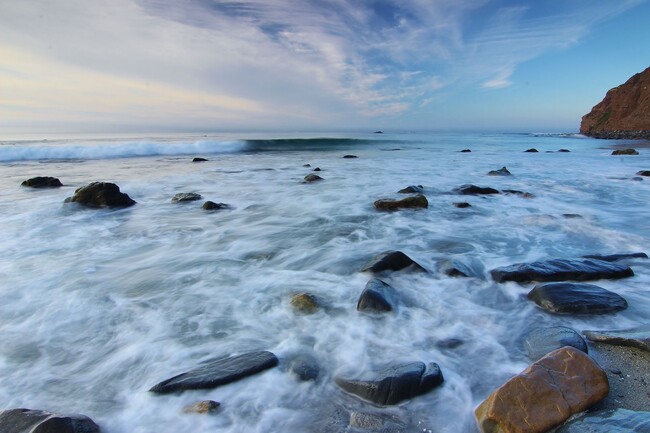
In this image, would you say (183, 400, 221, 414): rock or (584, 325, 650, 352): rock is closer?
(183, 400, 221, 414): rock

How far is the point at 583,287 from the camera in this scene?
317cm

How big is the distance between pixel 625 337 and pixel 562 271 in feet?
3.92

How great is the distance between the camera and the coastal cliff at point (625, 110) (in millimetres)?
54750

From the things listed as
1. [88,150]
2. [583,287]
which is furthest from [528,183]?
[88,150]

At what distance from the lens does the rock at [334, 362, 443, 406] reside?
79.4 inches

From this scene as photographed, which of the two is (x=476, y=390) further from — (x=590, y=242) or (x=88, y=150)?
(x=88, y=150)

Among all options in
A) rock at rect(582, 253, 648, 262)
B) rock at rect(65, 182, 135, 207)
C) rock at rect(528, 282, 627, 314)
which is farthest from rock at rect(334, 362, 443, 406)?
rock at rect(65, 182, 135, 207)

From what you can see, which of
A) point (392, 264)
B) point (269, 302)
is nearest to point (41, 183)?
point (269, 302)

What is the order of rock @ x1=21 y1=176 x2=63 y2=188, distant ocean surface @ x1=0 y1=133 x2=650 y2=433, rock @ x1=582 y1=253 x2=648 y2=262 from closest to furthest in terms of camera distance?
distant ocean surface @ x1=0 y1=133 x2=650 y2=433 → rock @ x1=582 y1=253 x2=648 y2=262 → rock @ x1=21 y1=176 x2=63 y2=188

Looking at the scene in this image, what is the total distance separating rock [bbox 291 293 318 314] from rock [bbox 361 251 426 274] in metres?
0.85

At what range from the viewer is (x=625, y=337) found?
7.88ft

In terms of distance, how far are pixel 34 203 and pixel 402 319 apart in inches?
334

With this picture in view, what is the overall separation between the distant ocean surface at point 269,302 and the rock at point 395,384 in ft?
0.17

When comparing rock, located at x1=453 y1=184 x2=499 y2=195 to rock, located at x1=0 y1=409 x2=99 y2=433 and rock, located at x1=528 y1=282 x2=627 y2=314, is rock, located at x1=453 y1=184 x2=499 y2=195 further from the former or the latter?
rock, located at x1=0 y1=409 x2=99 y2=433
